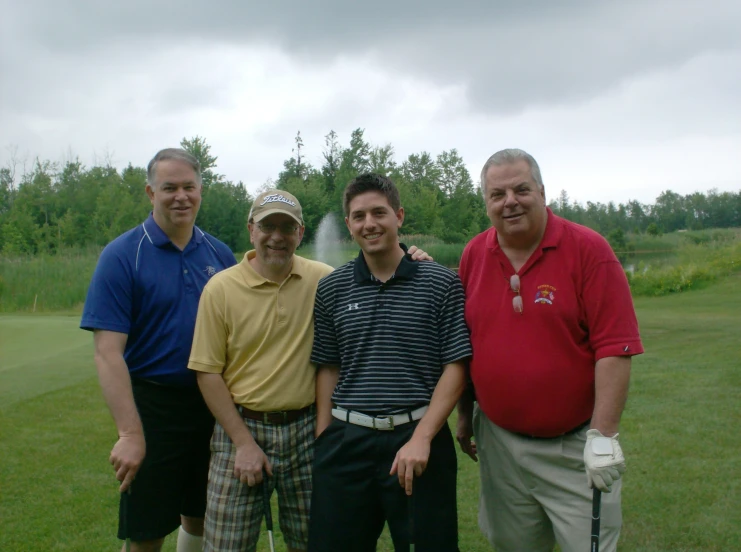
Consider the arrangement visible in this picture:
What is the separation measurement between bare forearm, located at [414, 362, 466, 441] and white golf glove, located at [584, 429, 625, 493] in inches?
20.3

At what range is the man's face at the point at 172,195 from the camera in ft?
10.5

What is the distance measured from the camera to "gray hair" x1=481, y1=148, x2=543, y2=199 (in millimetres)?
2857

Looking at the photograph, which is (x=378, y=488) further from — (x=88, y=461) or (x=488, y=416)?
(x=88, y=461)

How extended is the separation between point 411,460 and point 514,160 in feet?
4.07

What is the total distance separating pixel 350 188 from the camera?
2.88 meters

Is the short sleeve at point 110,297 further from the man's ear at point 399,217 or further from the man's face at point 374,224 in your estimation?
the man's ear at point 399,217

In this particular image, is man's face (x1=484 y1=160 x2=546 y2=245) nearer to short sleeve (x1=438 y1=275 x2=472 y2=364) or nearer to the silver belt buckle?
short sleeve (x1=438 y1=275 x2=472 y2=364)

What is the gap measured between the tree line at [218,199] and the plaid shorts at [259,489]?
96.6 ft

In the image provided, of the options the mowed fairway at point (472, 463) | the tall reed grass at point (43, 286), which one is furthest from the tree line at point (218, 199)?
the mowed fairway at point (472, 463)

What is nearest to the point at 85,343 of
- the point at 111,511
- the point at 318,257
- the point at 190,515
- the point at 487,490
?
the point at 111,511

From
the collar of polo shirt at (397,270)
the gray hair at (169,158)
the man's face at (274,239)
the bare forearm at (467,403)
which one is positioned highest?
the gray hair at (169,158)

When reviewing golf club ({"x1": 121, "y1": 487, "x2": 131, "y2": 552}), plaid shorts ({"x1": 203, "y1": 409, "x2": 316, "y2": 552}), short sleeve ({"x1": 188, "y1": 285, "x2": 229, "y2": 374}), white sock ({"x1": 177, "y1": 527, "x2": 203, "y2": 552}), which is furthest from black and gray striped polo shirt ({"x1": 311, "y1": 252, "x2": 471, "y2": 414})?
white sock ({"x1": 177, "y1": 527, "x2": 203, "y2": 552})

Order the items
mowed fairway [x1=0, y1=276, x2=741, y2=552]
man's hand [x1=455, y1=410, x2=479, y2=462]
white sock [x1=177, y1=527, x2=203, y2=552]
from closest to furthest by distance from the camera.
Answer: man's hand [x1=455, y1=410, x2=479, y2=462] → white sock [x1=177, y1=527, x2=203, y2=552] → mowed fairway [x1=0, y1=276, x2=741, y2=552]

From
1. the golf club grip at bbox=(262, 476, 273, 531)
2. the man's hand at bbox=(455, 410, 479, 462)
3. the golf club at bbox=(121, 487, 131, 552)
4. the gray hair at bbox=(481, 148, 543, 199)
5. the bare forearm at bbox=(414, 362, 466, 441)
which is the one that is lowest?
the golf club at bbox=(121, 487, 131, 552)
